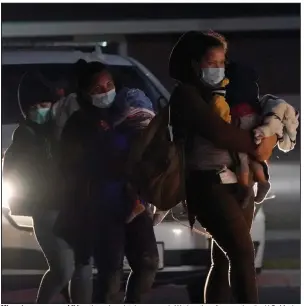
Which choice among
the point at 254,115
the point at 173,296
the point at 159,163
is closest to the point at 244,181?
the point at 254,115

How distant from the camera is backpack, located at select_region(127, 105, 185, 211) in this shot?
272cm

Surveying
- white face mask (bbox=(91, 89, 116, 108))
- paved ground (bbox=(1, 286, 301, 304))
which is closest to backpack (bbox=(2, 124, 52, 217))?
white face mask (bbox=(91, 89, 116, 108))

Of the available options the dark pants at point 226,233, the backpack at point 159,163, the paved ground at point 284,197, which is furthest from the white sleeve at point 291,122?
the backpack at point 159,163

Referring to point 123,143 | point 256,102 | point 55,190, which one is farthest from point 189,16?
point 55,190

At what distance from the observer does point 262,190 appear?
279 cm

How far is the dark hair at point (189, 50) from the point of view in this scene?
273cm

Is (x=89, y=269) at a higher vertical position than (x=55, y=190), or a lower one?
lower

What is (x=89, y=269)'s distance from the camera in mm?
2801

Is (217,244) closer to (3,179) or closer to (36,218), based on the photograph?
(36,218)

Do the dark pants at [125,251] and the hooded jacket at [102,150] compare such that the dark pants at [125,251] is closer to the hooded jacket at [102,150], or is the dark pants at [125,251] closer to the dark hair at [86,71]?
the hooded jacket at [102,150]

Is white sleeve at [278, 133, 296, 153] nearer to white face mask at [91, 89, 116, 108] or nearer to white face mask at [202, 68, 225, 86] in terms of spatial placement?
white face mask at [202, 68, 225, 86]

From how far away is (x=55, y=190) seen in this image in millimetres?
2787

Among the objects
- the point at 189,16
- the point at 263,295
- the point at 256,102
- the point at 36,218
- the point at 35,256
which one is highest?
the point at 189,16

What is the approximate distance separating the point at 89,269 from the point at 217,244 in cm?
70
